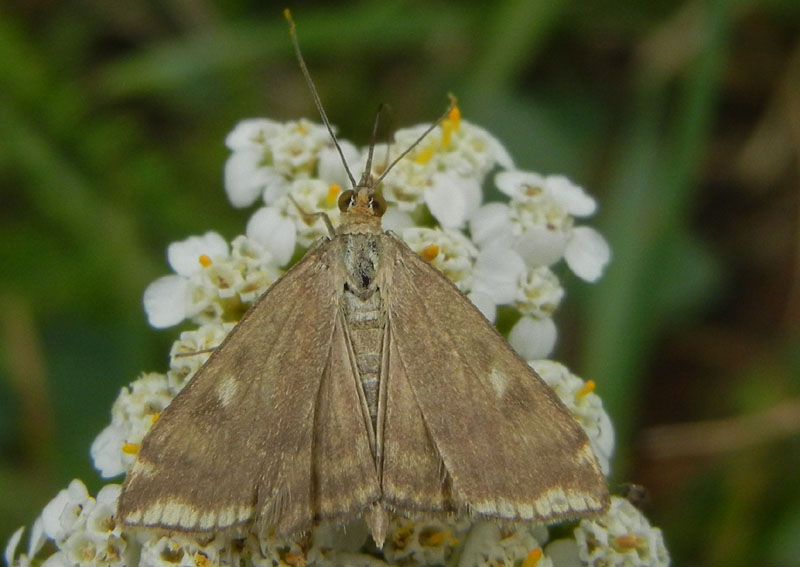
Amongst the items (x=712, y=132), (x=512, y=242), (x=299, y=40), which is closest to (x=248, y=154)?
(x=512, y=242)

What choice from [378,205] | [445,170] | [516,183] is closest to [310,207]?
[378,205]

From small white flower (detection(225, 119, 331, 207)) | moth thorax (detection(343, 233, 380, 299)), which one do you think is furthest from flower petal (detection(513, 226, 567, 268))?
small white flower (detection(225, 119, 331, 207))

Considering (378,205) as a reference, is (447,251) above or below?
below

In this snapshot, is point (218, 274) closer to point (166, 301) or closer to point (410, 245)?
point (166, 301)

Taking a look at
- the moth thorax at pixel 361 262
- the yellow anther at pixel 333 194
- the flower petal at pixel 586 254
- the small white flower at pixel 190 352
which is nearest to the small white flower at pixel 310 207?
the yellow anther at pixel 333 194

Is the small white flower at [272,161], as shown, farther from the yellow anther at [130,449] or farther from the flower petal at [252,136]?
the yellow anther at [130,449]

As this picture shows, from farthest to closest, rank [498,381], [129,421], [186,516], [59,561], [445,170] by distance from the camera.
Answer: [445,170], [129,421], [59,561], [498,381], [186,516]
